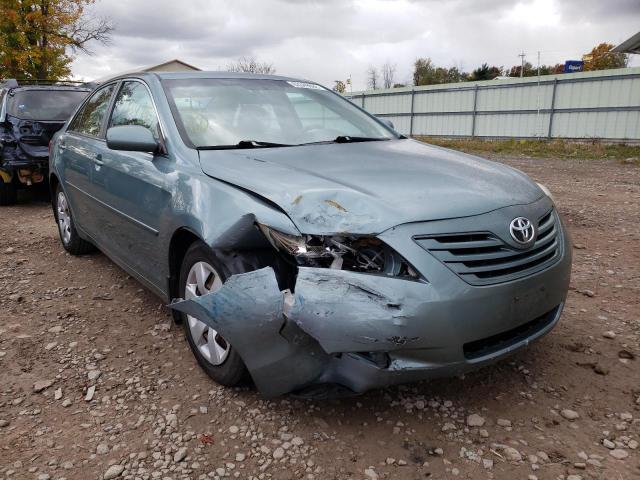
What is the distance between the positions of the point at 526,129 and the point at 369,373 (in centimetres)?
1727

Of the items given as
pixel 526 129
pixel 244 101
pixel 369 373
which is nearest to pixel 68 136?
pixel 244 101

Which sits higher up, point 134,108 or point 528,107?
point 134,108

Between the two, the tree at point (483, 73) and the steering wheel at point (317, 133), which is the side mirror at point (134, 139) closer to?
the steering wheel at point (317, 133)

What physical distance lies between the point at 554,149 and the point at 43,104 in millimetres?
13074

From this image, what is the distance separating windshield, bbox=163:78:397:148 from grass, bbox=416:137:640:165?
1057cm

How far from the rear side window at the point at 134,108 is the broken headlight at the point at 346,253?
139cm

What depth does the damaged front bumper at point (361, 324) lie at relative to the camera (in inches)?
75.7

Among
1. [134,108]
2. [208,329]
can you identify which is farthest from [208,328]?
[134,108]

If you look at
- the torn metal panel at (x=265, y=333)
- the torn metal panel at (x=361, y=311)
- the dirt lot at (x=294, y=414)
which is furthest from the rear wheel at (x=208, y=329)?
the torn metal panel at (x=361, y=311)

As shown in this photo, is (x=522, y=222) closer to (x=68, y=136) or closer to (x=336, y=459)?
(x=336, y=459)

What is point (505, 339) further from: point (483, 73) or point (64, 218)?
point (483, 73)

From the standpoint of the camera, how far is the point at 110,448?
86.4 inches

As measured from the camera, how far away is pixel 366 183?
2.29 m

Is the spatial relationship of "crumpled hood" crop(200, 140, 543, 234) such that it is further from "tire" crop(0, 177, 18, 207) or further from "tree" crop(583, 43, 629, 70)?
"tree" crop(583, 43, 629, 70)
